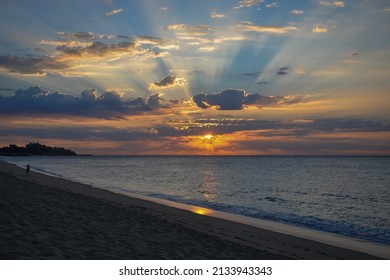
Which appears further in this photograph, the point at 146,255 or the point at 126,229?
the point at 126,229

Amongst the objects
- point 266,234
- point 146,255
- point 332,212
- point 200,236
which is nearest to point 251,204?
point 332,212

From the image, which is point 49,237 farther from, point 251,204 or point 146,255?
point 251,204

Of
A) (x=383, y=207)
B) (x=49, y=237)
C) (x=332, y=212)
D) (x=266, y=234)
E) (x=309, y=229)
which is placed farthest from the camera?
(x=383, y=207)

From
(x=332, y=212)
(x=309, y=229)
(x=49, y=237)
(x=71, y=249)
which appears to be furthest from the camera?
(x=332, y=212)

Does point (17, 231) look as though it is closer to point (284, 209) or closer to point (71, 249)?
point (71, 249)

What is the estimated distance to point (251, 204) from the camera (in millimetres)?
38875

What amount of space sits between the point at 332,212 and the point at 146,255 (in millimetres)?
27673

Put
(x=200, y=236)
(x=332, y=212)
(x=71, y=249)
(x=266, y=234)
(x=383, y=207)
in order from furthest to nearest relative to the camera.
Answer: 1. (x=383, y=207)
2. (x=332, y=212)
3. (x=266, y=234)
4. (x=200, y=236)
5. (x=71, y=249)

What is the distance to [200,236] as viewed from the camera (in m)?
16.9

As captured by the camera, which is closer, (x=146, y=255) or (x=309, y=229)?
(x=146, y=255)

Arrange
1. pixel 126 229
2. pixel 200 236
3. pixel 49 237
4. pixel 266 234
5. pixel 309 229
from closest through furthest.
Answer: pixel 49 237 < pixel 126 229 < pixel 200 236 < pixel 266 234 < pixel 309 229
